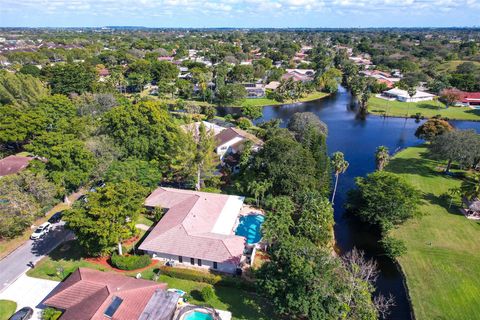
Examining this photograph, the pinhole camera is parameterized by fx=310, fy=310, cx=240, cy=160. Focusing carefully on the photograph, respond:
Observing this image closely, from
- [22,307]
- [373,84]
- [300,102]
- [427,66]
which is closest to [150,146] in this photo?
[22,307]

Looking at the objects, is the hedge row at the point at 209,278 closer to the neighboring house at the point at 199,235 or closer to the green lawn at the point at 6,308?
the neighboring house at the point at 199,235

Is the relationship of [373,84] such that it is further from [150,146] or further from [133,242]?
[133,242]

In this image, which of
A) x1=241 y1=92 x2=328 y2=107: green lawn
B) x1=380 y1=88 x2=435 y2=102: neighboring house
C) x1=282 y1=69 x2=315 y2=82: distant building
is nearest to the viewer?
x1=241 y1=92 x2=328 y2=107: green lawn

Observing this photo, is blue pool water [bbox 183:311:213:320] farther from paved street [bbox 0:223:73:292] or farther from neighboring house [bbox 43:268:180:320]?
paved street [bbox 0:223:73:292]

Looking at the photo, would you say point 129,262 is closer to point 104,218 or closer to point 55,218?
point 104,218

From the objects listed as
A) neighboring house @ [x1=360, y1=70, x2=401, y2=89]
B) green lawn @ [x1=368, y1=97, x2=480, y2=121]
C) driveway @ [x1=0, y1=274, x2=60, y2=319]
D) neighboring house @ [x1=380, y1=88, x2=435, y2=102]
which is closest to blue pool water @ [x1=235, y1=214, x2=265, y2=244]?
driveway @ [x1=0, y1=274, x2=60, y2=319]
